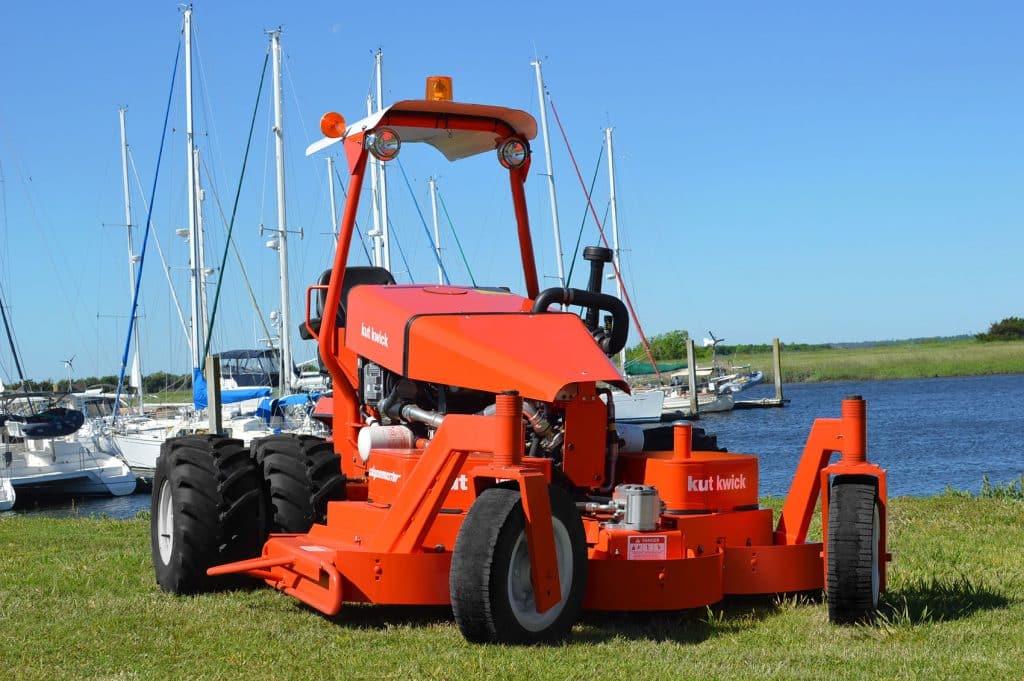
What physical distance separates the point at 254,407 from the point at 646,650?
33.3 meters

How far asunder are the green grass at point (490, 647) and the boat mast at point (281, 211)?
23.3 m

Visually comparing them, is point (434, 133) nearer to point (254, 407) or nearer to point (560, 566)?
point (560, 566)

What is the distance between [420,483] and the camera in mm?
6234

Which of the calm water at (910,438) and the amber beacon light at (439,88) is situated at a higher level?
the amber beacon light at (439,88)

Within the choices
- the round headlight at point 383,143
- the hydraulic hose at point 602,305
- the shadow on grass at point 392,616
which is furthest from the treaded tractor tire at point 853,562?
the round headlight at point 383,143

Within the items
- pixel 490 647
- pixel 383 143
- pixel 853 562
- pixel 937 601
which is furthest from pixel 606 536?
pixel 383 143

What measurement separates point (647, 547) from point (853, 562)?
1033mm

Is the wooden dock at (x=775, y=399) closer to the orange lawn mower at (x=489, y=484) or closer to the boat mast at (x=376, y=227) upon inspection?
the boat mast at (x=376, y=227)

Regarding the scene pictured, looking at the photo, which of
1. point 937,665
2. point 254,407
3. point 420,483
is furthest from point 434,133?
point 254,407

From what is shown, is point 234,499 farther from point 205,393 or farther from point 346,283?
point 205,393

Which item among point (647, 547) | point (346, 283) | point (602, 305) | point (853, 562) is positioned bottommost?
point (853, 562)

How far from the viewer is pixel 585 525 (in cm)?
652

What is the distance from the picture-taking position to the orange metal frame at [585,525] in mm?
6035

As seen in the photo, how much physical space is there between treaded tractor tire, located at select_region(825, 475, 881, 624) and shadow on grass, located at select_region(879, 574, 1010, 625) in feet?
0.49
